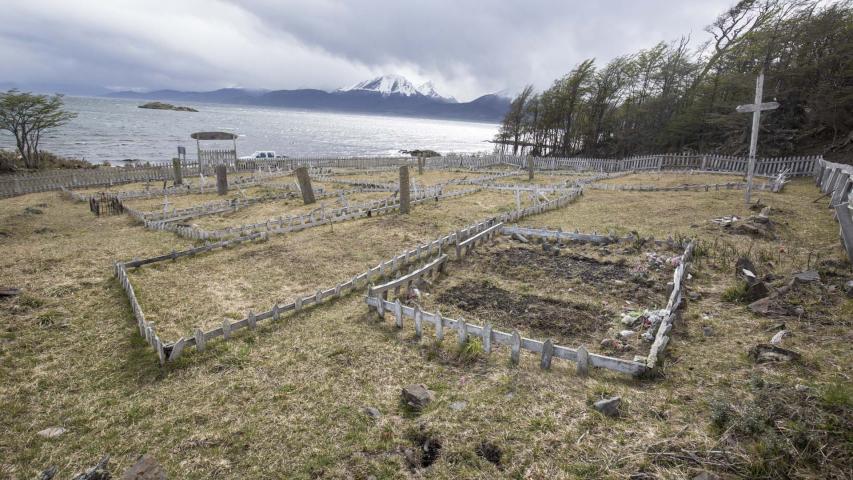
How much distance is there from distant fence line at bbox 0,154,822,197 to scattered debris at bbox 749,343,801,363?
2289 cm

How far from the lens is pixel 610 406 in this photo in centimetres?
451

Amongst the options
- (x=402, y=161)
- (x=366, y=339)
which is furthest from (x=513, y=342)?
(x=402, y=161)

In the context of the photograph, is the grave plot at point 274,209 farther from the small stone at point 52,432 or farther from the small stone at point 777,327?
the small stone at point 777,327

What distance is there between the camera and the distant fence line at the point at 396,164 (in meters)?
23.5

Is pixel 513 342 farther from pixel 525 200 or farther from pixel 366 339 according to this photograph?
pixel 525 200

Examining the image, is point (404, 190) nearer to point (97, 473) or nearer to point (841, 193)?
point (97, 473)

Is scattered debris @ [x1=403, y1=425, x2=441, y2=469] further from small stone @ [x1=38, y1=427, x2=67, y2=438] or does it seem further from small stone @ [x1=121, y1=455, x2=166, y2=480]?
small stone @ [x1=38, y1=427, x2=67, y2=438]

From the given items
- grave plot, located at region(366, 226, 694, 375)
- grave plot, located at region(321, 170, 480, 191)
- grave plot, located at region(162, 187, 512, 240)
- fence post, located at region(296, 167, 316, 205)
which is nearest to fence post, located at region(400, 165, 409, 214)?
grave plot, located at region(162, 187, 512, 240)

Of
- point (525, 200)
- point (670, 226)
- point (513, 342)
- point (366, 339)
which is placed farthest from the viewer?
point (525, 200)

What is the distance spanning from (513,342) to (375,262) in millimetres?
5702

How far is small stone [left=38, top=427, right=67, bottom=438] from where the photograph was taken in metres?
4.77

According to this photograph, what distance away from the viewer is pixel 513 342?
223 inches

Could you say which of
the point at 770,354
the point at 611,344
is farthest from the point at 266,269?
the point at 770,354

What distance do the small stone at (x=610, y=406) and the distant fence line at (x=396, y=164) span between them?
25.1 m
